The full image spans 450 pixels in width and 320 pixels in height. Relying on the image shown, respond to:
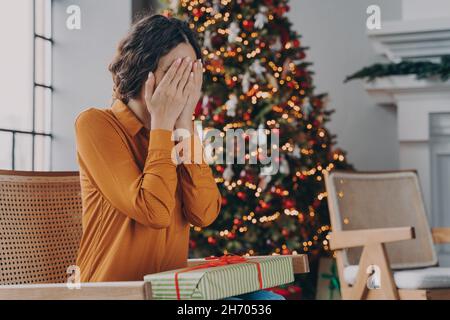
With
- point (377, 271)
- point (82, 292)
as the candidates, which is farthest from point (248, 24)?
point (82, 292)

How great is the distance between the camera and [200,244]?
2881 mm

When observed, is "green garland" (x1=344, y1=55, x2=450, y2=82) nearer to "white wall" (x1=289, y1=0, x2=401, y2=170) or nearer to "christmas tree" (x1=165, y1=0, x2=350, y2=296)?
"white wall" (x1=289, y1=0, x2=401, y2=170)

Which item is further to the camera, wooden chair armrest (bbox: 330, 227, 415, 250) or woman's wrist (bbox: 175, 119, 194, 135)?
wooden chair armrest (bbox: 330, 227, 415, 250)

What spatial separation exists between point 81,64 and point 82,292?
6.28ft

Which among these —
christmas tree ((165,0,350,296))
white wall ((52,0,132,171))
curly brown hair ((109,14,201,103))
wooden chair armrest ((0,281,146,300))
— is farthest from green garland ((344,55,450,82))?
wooden chair armrest ((0,281,146,300))

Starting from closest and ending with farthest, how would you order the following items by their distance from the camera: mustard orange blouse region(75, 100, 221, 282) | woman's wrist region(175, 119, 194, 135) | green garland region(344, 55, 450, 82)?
mustard orange blouse region(75, 100, 221, 282) < woman's wrist region(175, 119, 194, 135) < green garland region(344, 55, 450, 82)

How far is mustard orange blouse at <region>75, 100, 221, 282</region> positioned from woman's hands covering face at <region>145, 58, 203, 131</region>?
0.08 feet

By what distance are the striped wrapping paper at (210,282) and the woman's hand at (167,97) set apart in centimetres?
26

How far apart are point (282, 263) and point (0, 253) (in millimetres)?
539

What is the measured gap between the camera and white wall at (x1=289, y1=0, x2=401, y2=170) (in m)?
3.41

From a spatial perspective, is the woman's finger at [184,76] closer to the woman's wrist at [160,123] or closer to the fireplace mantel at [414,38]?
the woman's wrist at [160,123]

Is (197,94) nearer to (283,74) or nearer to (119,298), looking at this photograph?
(119,298)

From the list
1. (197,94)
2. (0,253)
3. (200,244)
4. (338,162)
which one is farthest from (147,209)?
(338,162)

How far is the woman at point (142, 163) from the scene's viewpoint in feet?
3.64
